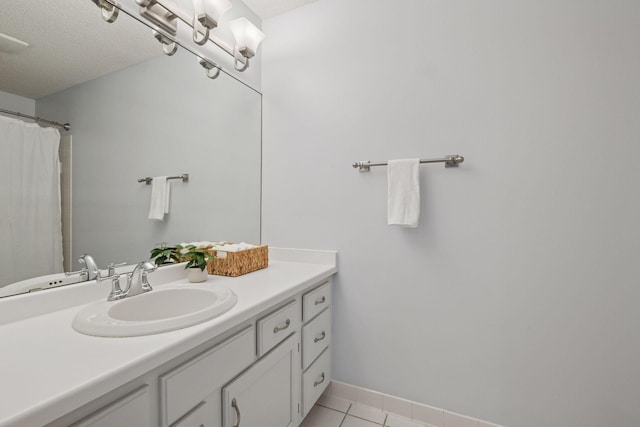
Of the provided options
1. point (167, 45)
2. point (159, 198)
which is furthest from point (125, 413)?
point (167, 45)

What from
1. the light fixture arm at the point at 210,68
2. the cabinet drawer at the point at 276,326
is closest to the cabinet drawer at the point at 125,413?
the cabinet drawer at the point at 276,326

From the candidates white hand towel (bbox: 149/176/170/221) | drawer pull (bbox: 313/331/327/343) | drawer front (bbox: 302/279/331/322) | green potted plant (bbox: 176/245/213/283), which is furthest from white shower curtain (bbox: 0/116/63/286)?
drawer pull (bbox: 313/331/327/343)

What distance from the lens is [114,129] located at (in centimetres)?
114

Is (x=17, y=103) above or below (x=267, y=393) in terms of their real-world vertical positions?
above

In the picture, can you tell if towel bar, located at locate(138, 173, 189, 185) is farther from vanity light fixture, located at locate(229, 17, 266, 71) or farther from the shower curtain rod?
vanity light fixture, located at locate(229, 17, 266, 71)

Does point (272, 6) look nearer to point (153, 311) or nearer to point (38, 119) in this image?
point (38, 119)

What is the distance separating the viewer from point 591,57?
1225mm

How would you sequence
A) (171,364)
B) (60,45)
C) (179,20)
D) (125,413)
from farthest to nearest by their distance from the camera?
(179,20)
(60,45)
(171,364)
(125,413)

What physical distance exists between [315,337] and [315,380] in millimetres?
214

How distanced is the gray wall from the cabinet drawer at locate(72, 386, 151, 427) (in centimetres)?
65

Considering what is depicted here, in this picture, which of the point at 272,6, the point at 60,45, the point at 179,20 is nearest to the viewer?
the point at 60,45

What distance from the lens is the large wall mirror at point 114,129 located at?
3.06 feet

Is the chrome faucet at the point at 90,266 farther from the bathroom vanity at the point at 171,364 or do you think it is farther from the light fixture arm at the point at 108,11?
the light fixture arm at the point at 108,11

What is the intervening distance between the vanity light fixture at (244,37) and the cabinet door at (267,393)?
4.80 feet
